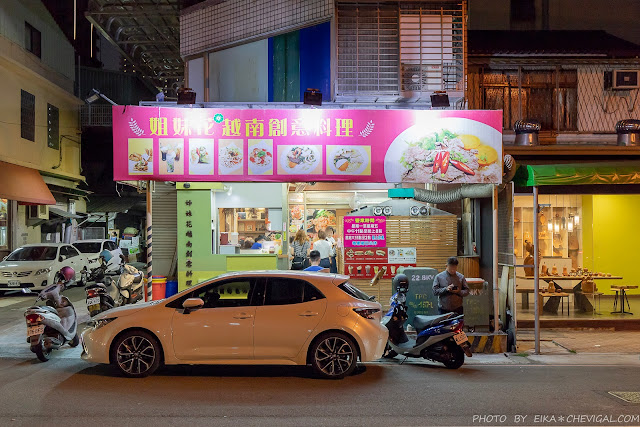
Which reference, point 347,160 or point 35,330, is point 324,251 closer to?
point 347,160

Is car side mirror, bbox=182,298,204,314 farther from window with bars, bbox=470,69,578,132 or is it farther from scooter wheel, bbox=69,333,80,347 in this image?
window with bars, bbox=470,69,578,132

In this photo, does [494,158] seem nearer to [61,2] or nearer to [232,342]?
[232,342]

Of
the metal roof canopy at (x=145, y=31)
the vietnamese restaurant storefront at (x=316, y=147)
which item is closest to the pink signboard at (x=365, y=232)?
the vietnamese restaurant storefront at (x=316, y=147)

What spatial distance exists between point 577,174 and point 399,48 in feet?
16.1

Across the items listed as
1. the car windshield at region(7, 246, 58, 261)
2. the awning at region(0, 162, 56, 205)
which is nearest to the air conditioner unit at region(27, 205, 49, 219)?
the awning at region(0, 162, 56, 205)

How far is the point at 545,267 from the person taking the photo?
13.9 m

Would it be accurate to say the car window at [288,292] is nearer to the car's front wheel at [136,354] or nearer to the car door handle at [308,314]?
the car door handle at [308,314]

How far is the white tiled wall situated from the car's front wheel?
840 cm

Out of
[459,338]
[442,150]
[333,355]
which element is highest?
[442,150]

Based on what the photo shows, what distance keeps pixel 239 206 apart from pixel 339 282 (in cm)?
593

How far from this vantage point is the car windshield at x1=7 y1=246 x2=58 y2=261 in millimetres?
18781

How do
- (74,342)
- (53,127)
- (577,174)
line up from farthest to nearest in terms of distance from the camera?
(53,127), (577,174), (74,342)

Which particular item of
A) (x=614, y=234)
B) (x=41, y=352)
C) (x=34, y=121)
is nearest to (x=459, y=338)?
(x=41, y=352)

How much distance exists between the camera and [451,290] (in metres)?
9.52
